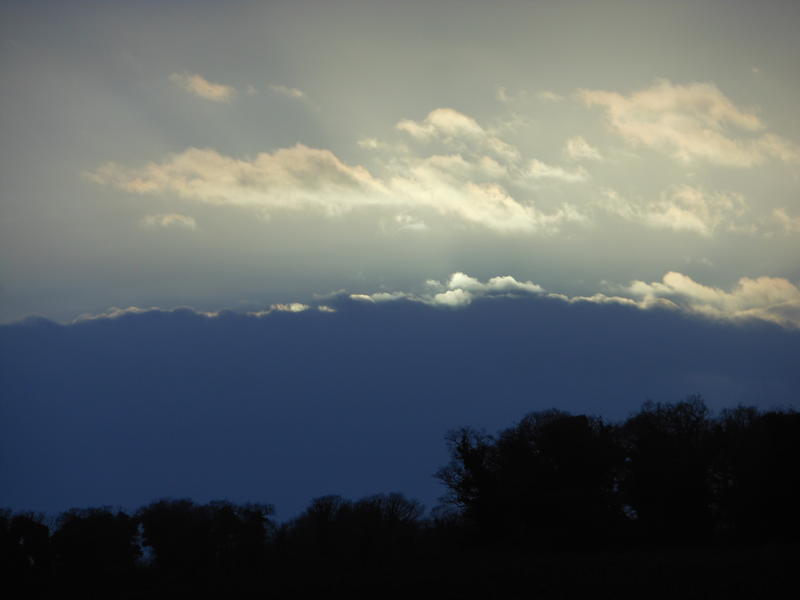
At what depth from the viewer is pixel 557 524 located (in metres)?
65.4

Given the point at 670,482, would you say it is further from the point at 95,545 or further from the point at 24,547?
the point at 24,547

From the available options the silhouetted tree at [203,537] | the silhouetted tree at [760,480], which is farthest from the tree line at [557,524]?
the silhouetted tree at [203,537]

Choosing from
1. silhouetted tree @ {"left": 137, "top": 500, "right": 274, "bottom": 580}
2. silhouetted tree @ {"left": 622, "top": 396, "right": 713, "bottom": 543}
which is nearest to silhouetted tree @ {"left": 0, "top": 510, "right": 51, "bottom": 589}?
silhouetted tree @ {"left": 137, "top": 500, "right": 274, "bottom": 580}

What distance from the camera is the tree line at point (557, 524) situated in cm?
4541

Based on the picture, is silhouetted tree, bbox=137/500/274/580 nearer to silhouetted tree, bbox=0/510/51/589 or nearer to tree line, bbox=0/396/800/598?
tree line, bbox=0/396/800/598

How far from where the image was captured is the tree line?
4541 cm

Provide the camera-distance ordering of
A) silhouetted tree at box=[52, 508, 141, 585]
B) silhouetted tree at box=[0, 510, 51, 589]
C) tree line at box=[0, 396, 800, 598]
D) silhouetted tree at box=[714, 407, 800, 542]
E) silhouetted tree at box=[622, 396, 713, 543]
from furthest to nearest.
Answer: silhouetted tree at box=[52, 508, 141, 585] < silhouetted tree at box=[0, 510, 51, 589] < silhouetted tree at box=[622, 396, 713, 543] < silhouetted tree at box=[714, 407, 800, 542] < tree line at box=[0, 396, 800, 598]

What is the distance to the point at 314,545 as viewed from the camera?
103 metres

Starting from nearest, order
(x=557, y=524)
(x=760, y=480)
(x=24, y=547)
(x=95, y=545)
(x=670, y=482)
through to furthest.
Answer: (x=760, y=480)
(x=557, y=524)
(x=670, y=482)
(x=24, y=547)
(x=95, y=545)

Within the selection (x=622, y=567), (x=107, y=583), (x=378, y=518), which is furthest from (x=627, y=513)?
(x=107, y=583)

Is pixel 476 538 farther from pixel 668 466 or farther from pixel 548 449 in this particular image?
pixel 668 466

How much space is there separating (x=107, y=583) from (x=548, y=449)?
53171 mm

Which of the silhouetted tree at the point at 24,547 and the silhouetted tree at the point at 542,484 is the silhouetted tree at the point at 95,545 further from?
the silhouetted tree at the point at 542,484

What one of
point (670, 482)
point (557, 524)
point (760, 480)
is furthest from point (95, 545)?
point (760, 480)
